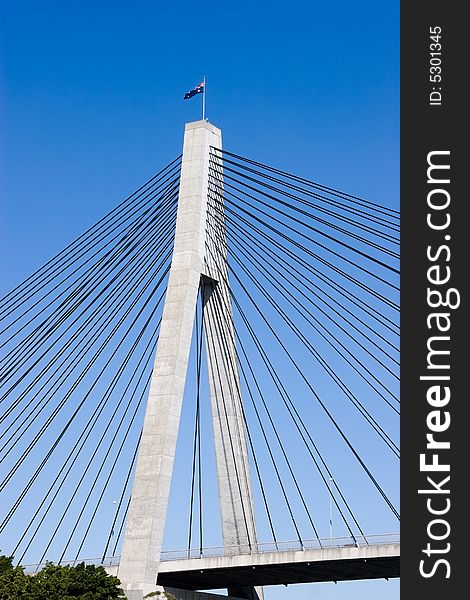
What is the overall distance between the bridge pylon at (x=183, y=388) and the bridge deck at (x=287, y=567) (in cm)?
149

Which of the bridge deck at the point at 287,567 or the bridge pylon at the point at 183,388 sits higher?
the bridge pylon at the point at 183,388

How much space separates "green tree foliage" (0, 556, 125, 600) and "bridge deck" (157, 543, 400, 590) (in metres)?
4.53

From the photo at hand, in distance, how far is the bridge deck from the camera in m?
57.3

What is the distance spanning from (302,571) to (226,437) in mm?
8034

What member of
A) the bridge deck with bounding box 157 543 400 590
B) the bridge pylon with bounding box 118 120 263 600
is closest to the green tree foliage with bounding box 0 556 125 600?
the bridge pylon with bounding box 118 120 263 600

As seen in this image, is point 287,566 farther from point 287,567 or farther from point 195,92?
point 195,92

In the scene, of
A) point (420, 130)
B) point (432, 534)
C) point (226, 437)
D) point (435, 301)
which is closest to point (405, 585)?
point (432, 534)

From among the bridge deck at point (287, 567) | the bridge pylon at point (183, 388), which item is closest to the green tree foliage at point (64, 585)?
the bridge pylon at point (183, 388)

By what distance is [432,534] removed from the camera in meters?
31.7

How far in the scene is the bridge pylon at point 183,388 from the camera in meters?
57.2

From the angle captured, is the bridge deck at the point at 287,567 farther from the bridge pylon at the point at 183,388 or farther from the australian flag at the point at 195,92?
the australian flag at the point at 195,92

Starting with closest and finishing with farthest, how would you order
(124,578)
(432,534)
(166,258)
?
1. (432,534)
2. (124,578)
3. (166,258)

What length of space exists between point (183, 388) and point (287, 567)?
10417 mm

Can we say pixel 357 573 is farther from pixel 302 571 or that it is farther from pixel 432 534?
pixel 432 534
